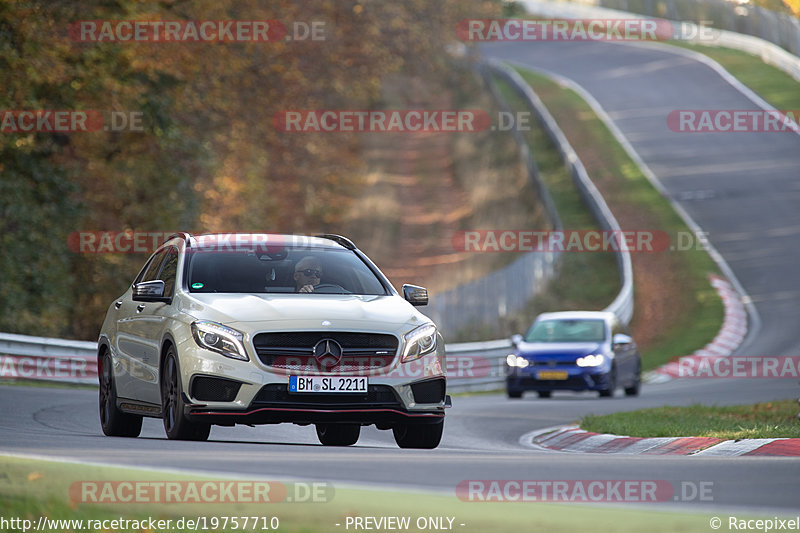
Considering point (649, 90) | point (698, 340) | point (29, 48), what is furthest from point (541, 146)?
point (29, 48)

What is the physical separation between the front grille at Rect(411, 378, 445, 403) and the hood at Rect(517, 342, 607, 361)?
13923 mm

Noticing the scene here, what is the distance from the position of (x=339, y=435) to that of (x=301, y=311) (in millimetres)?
2565

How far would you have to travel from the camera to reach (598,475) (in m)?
9.73

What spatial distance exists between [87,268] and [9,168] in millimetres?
5226

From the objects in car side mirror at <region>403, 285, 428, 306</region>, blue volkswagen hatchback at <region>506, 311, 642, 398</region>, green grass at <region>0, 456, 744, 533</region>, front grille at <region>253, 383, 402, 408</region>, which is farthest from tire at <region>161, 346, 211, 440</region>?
blue volkswagen hatchback at <region>506, 311, 642, 398</region>

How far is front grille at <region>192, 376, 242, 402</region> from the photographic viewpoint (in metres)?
11.4

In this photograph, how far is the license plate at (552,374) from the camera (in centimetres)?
2558

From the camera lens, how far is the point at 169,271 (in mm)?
13242

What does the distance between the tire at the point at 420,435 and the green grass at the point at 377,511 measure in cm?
393
